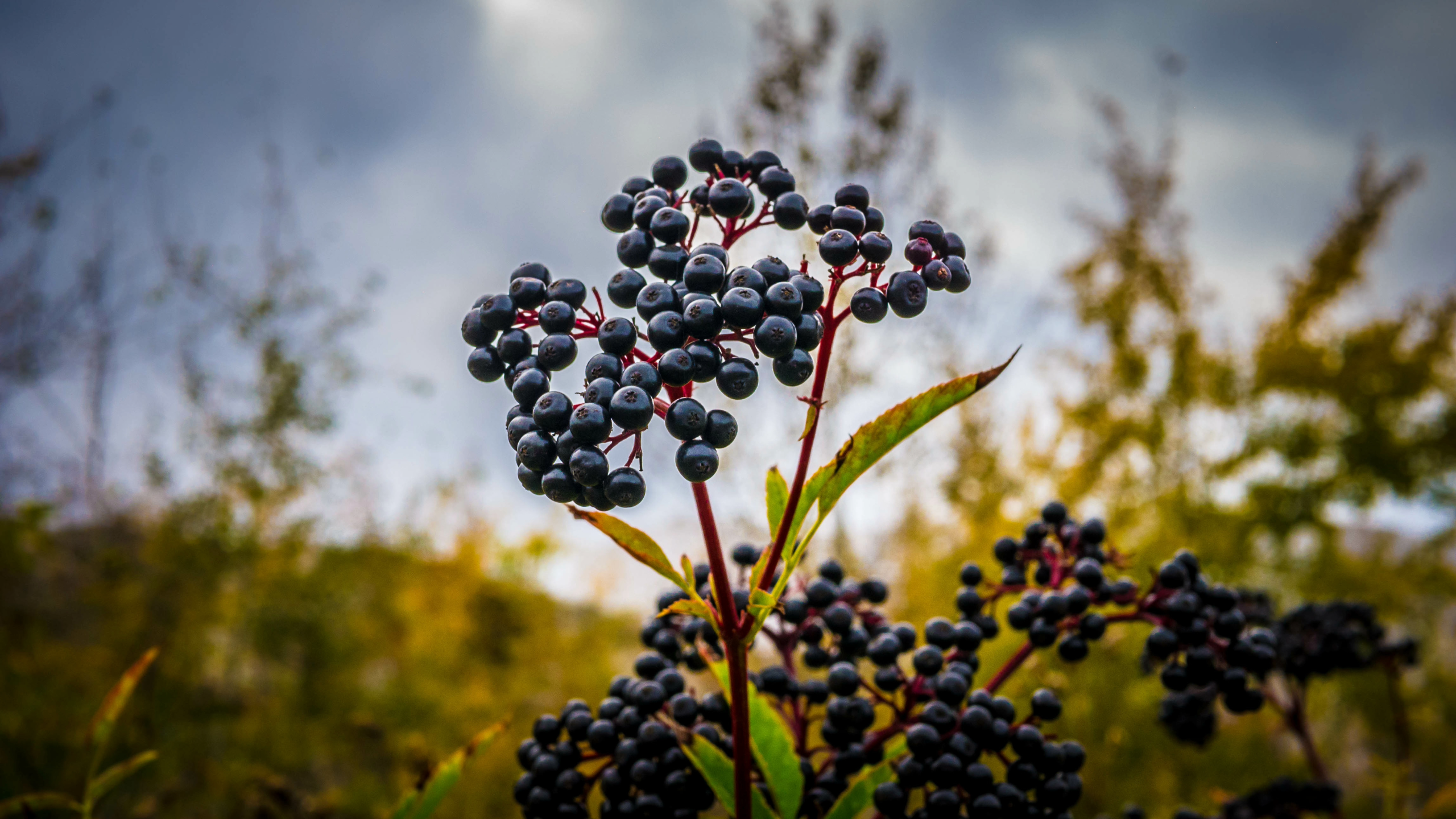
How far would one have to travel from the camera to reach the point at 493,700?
5660mm

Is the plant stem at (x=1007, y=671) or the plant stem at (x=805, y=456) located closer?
the plant stem at (x=805, y=456)

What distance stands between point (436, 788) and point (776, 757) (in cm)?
58

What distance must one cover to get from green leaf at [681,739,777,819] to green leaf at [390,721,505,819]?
1.17 ft

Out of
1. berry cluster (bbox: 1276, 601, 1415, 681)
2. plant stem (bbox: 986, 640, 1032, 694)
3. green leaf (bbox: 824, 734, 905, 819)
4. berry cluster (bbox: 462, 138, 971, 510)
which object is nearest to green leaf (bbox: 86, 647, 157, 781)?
berry cluster (bbox: 462, 138, 971, 510)

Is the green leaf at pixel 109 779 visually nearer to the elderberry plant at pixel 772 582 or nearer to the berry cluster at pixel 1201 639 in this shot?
the elderberry plant at pixel 772 582

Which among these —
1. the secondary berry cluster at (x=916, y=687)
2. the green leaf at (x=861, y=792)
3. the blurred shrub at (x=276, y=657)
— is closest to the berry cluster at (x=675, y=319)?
the secondary berry cluster at (x=916, y=687)

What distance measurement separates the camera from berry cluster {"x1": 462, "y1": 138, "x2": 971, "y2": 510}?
80 centimetres

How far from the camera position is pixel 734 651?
34.7 inches

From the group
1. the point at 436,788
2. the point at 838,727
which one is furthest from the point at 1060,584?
the point at 436,788

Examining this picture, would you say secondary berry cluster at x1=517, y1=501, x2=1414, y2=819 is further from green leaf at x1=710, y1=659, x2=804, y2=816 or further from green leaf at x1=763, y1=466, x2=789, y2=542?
green leaf at x1=763, y1=466, x2=789, y2=542

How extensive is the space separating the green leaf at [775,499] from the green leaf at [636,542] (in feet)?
0.43

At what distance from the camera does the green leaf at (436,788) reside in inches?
46.7

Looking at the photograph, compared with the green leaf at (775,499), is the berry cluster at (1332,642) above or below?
above

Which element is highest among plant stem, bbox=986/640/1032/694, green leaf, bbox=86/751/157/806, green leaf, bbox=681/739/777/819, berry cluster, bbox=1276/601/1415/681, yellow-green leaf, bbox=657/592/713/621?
berry cluster, bbox=1276/601/1415/681
